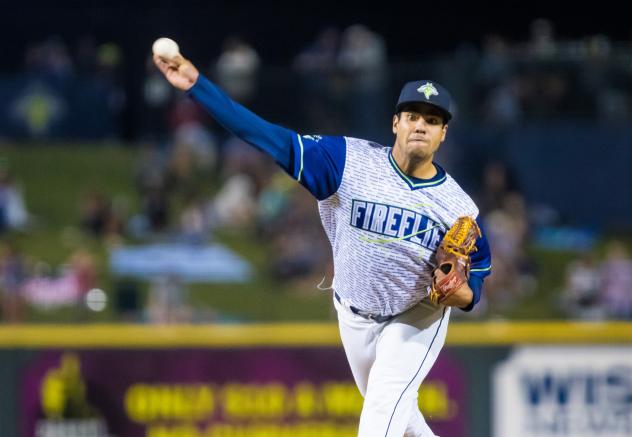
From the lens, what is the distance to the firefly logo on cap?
4438 millimetres

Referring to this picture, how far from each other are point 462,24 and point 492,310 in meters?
5.95

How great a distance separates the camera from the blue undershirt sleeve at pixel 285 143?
4.24 metres

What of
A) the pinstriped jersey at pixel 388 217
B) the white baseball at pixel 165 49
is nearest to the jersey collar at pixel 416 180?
the pinstriped jersey at pixel 388 217

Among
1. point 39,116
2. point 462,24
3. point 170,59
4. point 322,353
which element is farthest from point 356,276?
point 462,24

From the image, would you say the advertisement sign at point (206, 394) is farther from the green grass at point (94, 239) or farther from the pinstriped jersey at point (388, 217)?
the pinstriped jersey at point (388, 217)

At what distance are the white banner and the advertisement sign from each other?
0.32m

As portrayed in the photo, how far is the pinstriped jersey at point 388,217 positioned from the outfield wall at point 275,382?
328 centimetres

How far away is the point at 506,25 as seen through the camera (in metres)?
14.2

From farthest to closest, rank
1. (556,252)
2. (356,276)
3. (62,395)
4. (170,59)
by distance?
1. (556,252)
2. (62,395)
3. (356,276)
4. (170,59)

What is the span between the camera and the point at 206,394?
791cm

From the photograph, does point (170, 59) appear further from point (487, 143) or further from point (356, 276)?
point (487, 143)

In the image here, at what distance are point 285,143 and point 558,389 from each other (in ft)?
13.9

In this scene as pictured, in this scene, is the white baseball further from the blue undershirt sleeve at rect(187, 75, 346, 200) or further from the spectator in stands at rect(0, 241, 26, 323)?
the spectator in stands at rect(0, 241, 26, 323)

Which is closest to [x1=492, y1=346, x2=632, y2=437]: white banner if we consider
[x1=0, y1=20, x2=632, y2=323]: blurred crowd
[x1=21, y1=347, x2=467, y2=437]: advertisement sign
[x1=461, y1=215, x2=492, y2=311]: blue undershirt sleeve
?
[x1=21, y1=347, x2=467, y2=437]: advertisement sign
